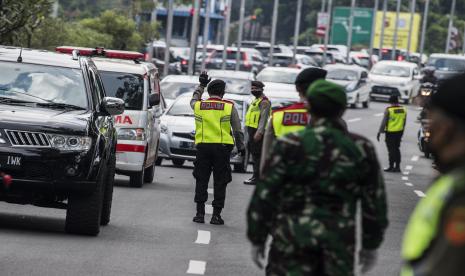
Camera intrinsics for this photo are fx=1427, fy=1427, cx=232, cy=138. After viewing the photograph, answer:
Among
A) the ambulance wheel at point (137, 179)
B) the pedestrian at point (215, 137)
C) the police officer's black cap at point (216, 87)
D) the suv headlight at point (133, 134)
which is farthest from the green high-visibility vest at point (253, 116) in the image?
the police officer's black cap at point (216, 87)

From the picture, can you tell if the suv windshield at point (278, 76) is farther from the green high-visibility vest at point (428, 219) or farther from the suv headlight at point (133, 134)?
the green high-visibility vest at point (428, 219)

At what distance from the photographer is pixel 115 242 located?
12.9m

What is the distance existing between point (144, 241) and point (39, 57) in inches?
84.8

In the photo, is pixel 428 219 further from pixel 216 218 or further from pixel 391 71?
pixel 391 71

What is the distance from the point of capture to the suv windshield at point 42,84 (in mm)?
13273

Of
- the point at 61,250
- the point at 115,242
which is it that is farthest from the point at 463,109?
the point at 115,242

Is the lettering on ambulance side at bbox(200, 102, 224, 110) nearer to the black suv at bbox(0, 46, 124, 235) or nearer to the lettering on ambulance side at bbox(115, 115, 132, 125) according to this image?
the black suv at bbox(0, 46, 124, 235)

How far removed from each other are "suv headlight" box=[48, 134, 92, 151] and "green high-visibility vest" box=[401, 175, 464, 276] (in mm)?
7868

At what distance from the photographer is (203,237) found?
45.3 feet

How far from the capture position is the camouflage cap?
22.1 feet

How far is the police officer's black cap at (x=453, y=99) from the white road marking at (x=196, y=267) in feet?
22.1

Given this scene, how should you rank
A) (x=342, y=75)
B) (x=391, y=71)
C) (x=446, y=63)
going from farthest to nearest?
(x=446, y=63) < (x=391, y=71) < (x=342, y=75)

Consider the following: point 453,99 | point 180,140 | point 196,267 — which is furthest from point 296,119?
point 180,140

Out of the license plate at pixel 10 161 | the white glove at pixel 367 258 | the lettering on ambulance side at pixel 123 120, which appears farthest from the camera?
the lettering on ambulance side at pixel 123 120
